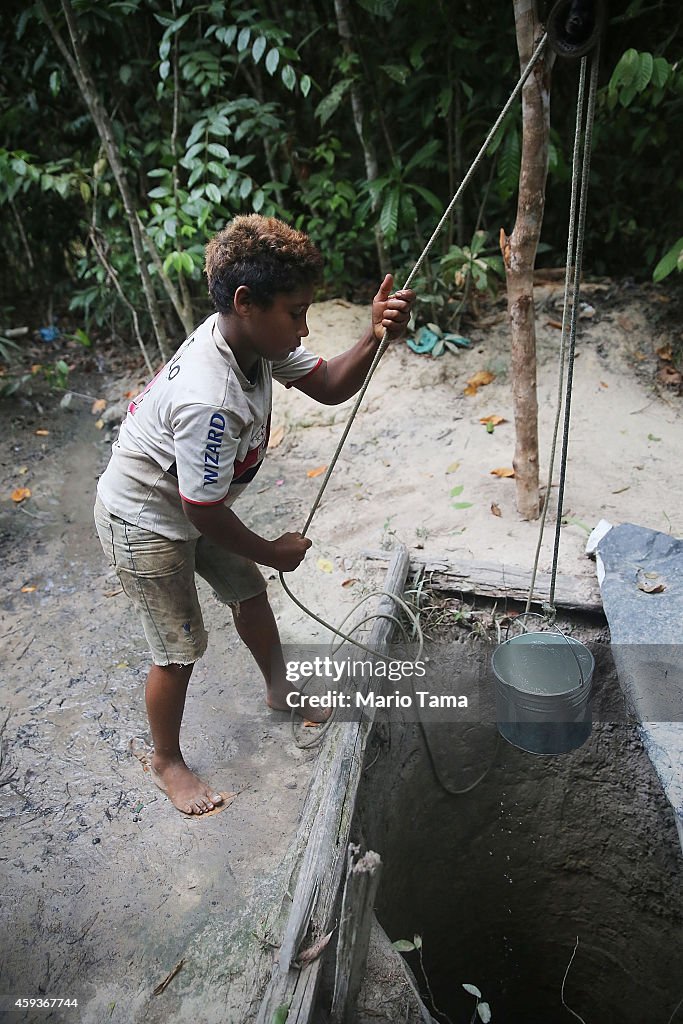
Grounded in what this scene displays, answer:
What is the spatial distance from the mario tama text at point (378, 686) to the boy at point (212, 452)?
36cm

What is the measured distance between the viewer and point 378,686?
7.77 feet

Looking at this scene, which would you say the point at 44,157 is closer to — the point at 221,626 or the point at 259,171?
the point at 259,171

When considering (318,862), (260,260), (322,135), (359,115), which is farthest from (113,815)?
(322,135)

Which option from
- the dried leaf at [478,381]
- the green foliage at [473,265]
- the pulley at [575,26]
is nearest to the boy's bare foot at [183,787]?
the pulley at [575,26]

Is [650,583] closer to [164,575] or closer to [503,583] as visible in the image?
[503,583]

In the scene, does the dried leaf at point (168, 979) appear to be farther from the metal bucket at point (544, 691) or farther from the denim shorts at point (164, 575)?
the metal bucket at point (544, 691)

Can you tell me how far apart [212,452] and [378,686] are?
115cm

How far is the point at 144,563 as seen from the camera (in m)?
1.88

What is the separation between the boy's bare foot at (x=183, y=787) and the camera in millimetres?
2172

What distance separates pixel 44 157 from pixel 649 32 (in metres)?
4.30

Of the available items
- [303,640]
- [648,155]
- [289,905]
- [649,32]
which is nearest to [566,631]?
[303,640]

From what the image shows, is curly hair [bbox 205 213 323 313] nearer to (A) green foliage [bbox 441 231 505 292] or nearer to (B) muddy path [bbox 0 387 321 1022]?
(B) muddy path [bbox 0 387 321 1022]

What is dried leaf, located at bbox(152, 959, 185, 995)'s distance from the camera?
1717 mm

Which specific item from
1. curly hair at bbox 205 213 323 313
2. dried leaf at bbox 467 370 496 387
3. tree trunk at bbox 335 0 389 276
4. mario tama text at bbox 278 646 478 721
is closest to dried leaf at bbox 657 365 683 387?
dried leaf at bbox 467 370 496 387
